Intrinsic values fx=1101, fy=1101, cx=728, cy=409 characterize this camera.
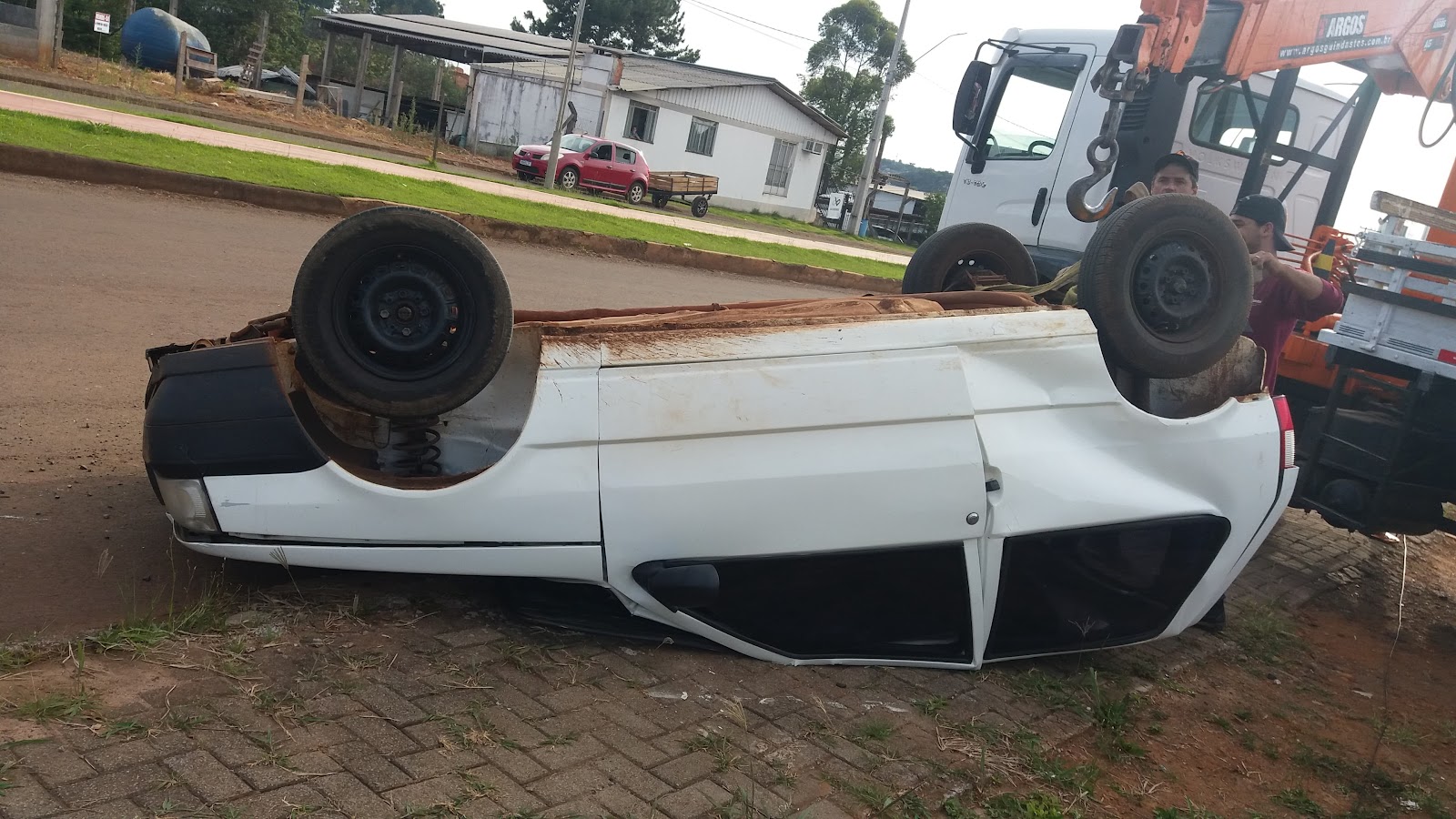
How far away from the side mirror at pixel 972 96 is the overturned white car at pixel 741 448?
219 inches

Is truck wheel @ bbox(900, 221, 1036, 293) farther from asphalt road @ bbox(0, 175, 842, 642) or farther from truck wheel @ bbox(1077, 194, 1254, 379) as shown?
asphalt road @ bbox(0, 175, 842, 642)

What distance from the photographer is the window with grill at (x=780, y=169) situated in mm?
45094

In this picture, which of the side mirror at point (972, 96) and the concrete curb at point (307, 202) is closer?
the side mirror at point (972, 96)

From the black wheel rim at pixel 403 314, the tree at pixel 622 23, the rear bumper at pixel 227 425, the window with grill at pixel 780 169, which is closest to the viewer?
the rear bumper at pixel 227 425

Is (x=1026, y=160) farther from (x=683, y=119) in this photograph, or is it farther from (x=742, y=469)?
(x=683, y=119)

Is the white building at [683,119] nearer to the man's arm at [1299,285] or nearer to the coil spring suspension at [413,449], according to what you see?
the man's arm at [1299,285]

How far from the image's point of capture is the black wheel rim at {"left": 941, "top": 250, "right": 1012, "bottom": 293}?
4.70 metres

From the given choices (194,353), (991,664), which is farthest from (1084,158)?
(194,353)

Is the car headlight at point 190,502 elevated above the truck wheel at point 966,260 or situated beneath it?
situated beneath

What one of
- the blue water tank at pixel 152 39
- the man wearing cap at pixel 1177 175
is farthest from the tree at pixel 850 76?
the man wearing cap at pixel 1177 175

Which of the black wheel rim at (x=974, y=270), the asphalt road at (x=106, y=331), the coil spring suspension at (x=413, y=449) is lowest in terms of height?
the asphalt road at (x=106, y=331)

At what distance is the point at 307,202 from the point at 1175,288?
10.5 meters

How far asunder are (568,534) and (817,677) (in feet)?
2.96

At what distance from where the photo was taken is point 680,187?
33.0 m
